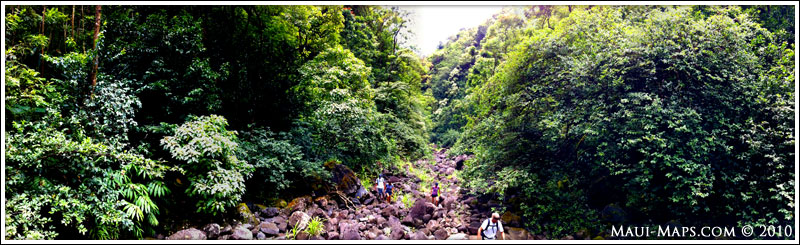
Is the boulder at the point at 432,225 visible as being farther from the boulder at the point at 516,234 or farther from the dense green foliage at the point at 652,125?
the boulder at the point at 516,234

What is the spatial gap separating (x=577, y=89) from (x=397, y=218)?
6270 mm

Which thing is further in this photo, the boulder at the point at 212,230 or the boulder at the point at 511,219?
the boulder at the point at 511,219

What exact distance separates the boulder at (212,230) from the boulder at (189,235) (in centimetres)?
15

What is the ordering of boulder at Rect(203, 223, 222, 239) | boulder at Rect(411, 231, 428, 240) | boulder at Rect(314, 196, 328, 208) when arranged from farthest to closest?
boulder at Rect(314, 196, 328, 208)
boulder at Rect(411, 231, 428, 240)
boulder at Rect(203, 223, 222, 239)

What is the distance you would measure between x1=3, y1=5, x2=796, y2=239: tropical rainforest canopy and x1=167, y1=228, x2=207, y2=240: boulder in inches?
18.2

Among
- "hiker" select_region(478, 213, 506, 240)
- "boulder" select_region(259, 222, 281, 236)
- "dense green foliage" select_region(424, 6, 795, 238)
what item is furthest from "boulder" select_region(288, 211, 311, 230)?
"dense green foliage" select_region(424, 6, 795, 238)

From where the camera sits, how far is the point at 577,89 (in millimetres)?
8688

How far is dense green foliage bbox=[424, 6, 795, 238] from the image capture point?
261 inches

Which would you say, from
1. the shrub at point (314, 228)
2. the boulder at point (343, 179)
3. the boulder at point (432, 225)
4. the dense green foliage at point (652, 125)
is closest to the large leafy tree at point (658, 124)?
the dense green foliage at point (652, 125)

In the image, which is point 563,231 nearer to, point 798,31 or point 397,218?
point 397,218

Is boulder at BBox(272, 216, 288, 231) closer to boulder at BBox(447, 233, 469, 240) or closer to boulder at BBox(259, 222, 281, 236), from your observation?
boulder at BBox(259, 222, 281, 236)

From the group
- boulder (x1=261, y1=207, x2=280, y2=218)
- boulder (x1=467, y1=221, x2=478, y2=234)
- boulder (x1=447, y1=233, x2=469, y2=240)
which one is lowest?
boulder (x1=447, y1=233, x2=469, y2=240)

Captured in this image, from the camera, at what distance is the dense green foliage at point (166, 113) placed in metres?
5.15

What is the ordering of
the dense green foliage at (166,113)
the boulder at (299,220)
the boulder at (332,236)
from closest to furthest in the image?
the dense green foliage at (166,113) → the boulder at (332,236) → the boulder at (299,220)
